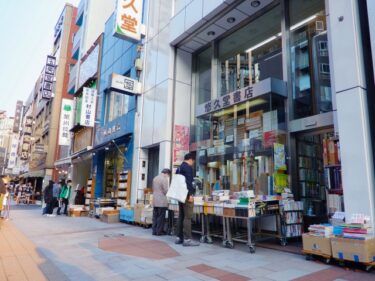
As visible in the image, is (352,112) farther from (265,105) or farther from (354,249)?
(265,105)

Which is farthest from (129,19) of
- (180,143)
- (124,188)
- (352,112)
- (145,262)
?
(145,262)

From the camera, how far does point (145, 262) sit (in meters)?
5.07

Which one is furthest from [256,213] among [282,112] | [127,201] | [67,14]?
[67,14]

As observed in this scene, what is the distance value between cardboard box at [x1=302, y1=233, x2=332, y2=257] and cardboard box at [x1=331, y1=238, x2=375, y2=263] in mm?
115

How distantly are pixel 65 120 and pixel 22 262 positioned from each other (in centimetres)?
1906

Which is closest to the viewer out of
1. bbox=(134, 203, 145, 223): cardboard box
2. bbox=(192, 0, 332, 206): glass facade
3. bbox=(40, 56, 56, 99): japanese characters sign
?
bbox=(192, 0, 332, 206): glass facade

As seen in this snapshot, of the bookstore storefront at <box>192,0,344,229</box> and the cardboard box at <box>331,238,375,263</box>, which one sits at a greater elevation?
the bookstore storefront at <box>192,0,344,229</box>

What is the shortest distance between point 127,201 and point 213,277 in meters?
9.07

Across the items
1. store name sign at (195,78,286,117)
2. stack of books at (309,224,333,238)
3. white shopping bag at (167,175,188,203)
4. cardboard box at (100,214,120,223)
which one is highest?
store name sign at (195,78,286,117)

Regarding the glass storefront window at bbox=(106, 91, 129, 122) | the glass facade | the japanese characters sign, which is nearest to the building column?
the glass facade

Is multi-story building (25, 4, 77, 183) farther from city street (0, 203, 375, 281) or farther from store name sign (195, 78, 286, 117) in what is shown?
city street (0, 203, 375, 281)

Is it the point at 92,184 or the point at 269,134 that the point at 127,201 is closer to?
the point at 92,184

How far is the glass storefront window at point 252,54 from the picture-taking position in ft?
29.0

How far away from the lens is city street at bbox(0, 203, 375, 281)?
4.26 meters
